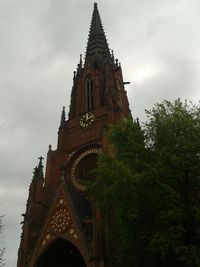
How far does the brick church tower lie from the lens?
25578 mm

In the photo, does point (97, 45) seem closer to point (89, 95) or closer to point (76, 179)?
point (89, 95)

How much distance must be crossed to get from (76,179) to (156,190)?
17.4 m

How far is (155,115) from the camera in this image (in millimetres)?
17344

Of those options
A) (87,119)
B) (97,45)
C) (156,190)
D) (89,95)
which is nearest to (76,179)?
(87,119)

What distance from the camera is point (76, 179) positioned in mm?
30969

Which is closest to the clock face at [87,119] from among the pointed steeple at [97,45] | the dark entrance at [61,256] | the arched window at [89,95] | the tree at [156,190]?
the arched window at [89,95]

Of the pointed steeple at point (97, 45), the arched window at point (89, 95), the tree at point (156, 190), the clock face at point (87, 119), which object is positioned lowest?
the tree at point (156, 190)

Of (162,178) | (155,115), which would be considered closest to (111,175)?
(162,178)

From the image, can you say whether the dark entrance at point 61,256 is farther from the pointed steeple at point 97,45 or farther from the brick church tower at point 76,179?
the pointed steeple at point 97,45

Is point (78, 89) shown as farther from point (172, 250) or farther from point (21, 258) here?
point (172, 250)

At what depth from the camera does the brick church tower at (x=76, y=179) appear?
25.6m

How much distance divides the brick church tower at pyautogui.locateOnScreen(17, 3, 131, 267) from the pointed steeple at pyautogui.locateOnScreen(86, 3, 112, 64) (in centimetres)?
17

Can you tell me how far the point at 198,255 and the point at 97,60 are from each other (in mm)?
31522

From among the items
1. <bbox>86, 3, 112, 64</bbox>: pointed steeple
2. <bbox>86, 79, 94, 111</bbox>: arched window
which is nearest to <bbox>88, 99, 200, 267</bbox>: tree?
<bbox>86, 79, 94, 111</bbox>: arched window
